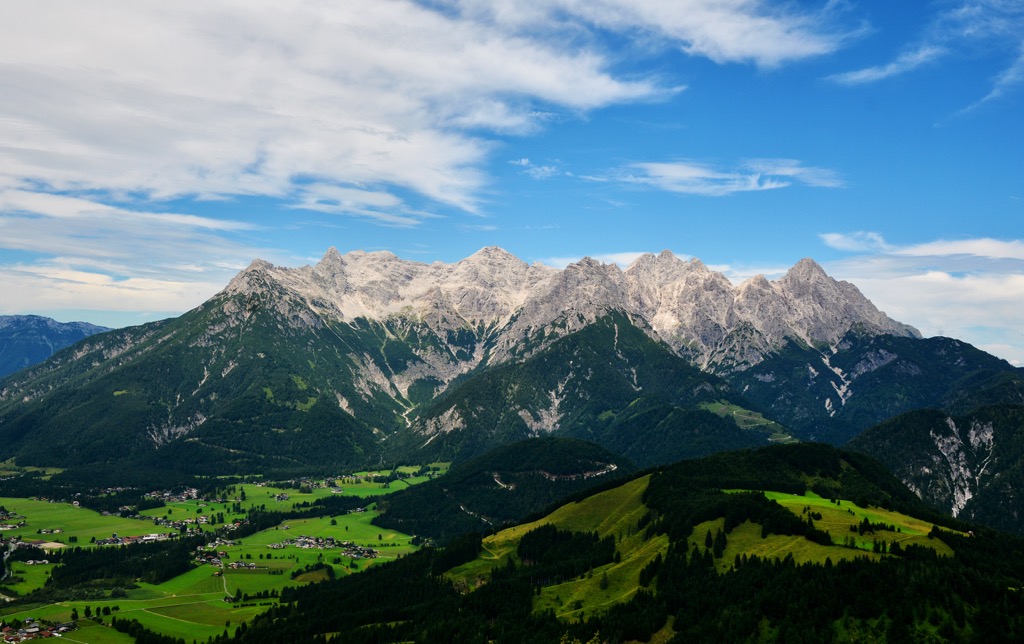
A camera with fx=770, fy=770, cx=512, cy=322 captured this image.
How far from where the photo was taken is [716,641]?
495 feet

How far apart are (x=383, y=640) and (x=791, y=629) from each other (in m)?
96.0

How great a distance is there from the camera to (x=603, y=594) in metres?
195

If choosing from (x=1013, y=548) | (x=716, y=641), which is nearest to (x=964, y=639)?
(x=716, y=641)

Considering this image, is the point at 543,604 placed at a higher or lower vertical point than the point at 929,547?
lower

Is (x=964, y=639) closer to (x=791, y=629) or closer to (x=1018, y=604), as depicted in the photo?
(x=1018, y=604)

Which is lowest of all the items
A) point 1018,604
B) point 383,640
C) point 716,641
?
point 383,640

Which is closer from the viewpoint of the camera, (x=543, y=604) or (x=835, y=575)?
(x=835, y=575)

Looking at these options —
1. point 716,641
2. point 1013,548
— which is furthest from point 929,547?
point 716,641

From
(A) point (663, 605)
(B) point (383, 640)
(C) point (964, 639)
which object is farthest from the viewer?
(B) point (383, 640)

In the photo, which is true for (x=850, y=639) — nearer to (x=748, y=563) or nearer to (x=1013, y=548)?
(x=748, y=563)

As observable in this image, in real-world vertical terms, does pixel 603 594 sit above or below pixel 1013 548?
below

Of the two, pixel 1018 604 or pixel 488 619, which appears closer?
pixel 1018 604

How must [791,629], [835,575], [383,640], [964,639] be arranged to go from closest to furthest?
[964,639] → [791,629] → [835,575] → [383,640]

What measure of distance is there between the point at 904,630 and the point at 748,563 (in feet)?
157
